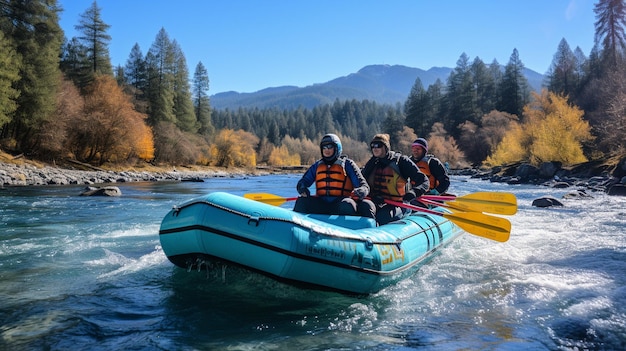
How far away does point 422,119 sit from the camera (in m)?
74.2

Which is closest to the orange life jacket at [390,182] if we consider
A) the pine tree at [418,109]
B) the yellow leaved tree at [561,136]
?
the yellow leaved tree at [561,136]

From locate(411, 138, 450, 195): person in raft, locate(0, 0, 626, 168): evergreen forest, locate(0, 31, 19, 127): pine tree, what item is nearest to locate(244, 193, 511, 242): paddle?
locate(411, 138, 450, 195): person in raft

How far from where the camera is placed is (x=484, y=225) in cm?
661

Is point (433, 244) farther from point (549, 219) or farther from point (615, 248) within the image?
point (549, 219)

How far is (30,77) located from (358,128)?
115 metres

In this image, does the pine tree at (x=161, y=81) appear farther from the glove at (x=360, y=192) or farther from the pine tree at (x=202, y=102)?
the glove at (x=360, y=192)

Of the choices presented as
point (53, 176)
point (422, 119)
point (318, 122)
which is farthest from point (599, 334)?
point (318, 122)

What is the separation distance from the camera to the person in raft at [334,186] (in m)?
6.31

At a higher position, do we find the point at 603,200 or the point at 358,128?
the point at 358,128

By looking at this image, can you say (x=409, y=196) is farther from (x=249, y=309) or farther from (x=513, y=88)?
(x=513, y=88)

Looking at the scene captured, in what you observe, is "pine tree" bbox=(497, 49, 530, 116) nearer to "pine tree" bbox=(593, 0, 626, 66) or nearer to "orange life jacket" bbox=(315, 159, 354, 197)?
"pine tree" bbox=(593, 0, 626, 66)

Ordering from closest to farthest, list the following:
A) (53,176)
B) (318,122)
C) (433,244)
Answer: (433,244) → (53,176) → (318,122)

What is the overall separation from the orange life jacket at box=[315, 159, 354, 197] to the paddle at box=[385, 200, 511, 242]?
82 cm

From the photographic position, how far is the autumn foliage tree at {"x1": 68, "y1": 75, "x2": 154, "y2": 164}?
31344 millimetres
